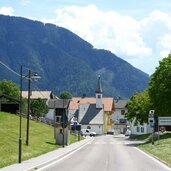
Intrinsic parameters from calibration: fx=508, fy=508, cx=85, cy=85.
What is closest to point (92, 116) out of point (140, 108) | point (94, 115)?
point (94, 115)

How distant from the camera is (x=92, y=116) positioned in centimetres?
16162

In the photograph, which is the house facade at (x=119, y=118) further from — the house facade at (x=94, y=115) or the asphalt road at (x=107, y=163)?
the asphalt road at (x=107, y=163)

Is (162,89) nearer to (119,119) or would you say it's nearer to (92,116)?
(92,116)

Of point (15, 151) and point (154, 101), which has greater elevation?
point (154, 101)

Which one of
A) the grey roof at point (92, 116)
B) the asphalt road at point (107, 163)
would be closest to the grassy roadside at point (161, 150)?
the asphalt road at point (107, 163)

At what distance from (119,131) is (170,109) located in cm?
11464

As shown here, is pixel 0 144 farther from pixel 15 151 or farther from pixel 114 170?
pixel 114 170

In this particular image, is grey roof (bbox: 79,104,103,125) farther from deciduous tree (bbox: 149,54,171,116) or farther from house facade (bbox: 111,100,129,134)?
deciduous tree (bbox: 149,54,171,116)

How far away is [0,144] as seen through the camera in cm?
3841

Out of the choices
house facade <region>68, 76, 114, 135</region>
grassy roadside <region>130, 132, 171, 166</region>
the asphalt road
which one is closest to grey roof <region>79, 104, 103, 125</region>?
house facade <region>68, 76, 114, 135</region>

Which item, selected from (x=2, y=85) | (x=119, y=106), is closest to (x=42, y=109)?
(x=2, y=85)

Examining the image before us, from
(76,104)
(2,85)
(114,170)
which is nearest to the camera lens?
(114,170)

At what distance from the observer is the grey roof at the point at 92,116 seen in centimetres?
15950

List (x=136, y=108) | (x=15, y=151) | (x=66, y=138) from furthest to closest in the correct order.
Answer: (x=136, y=108), (x=66, y=138), (x=15, y=151)
